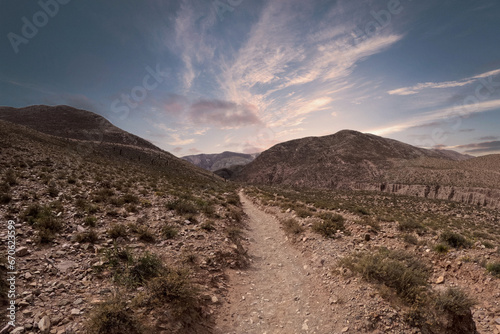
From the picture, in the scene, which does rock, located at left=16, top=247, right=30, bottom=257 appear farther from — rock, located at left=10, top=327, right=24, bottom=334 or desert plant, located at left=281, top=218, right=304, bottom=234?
desert plant, located at left=281, top=218, right=304, bottom=234

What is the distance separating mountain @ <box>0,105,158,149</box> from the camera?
7288 centimetres

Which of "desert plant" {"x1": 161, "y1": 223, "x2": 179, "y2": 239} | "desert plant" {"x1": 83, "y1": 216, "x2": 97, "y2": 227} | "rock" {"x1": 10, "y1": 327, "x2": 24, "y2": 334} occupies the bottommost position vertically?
"rock" {"x1": 10, "y1": 327, "x2": 24, "y2": 334}

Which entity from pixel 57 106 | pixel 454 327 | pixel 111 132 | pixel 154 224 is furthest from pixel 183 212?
pixel 57 106

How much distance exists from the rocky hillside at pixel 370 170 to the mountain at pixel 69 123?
2647 inches

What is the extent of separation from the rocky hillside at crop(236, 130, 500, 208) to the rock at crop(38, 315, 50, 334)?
216 feet

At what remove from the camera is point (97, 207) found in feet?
32.8

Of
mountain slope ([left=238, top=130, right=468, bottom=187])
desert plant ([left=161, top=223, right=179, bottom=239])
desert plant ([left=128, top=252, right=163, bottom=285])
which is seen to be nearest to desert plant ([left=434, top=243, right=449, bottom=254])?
desert plant ([left=128, top=252, right=163, bottom=285])

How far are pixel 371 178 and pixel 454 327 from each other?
248 feet

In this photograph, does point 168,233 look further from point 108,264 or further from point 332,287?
point 332,287

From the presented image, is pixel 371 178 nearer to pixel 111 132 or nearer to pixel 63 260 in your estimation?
pixel 63 260

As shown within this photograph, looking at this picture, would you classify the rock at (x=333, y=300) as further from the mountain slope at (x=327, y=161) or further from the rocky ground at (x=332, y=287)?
the mountain slope at (x=327, y=161)

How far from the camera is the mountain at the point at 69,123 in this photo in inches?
2869

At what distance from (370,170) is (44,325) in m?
87.6

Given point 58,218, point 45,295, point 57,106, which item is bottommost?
point 45,295
